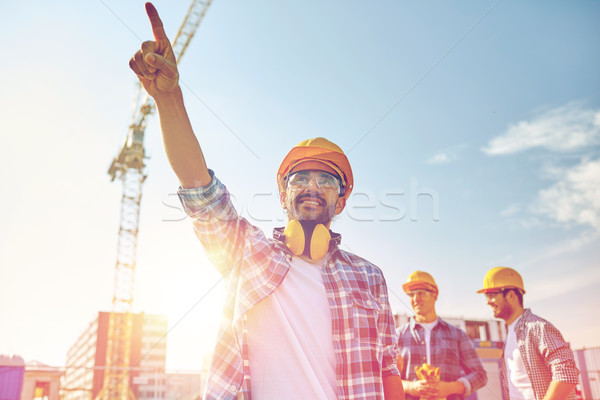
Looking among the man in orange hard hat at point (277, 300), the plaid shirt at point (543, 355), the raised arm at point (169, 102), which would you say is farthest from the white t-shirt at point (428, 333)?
the raised arm at point (169, 102)

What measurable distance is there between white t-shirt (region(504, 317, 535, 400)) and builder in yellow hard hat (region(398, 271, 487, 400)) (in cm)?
60

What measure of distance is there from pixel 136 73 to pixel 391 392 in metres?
2.06

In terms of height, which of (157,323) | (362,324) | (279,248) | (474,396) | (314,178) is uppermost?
(157,323)

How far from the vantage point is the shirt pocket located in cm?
248

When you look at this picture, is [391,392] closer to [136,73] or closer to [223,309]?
[223,309]

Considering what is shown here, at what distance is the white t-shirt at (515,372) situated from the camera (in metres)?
4.93

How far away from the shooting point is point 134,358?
71.2m

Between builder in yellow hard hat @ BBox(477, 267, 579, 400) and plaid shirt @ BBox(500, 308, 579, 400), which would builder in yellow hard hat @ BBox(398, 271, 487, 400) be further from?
plaid shirt @ BBox(500, 308, 579, 400)

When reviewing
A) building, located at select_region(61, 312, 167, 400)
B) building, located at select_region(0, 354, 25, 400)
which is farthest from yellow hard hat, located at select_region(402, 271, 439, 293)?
building, located at select_region(61, 312, 167, 400)

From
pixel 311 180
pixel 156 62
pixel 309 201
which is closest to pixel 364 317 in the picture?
pixel 309 201

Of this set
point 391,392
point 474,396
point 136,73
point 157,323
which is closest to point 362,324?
point 391,392

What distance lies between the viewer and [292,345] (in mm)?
2365

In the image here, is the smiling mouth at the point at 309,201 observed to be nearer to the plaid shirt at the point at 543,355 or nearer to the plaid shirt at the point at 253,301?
the plaid shirt at the point at 253,301

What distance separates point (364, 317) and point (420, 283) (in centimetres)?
423
